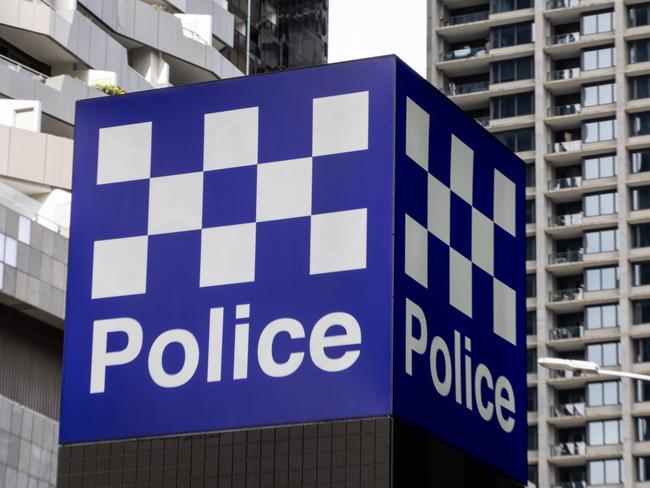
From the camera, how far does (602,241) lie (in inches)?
4658

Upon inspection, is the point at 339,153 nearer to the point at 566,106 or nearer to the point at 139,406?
the point at 139,406

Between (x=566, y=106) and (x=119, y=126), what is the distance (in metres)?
101

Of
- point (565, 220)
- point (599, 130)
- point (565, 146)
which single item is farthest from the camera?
point (565, 146)

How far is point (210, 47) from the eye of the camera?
73312 millimetres

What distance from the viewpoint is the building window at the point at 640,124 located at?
391 ft

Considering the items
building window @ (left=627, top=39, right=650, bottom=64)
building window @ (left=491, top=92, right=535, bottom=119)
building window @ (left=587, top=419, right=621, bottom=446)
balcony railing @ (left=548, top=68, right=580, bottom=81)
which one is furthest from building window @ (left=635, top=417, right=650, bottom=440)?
building window @ (left=627, top=39, right=650, bottom=64)

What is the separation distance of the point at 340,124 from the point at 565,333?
95906 millimetres

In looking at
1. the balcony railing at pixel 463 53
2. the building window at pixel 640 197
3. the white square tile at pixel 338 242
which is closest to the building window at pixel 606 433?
the building window at pixel 640 197

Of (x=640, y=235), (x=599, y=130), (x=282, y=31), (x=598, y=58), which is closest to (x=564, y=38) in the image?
(x=598, y=58)

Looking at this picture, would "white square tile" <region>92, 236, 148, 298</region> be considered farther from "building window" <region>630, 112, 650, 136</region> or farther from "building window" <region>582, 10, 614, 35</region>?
"building window" <region>582, 10, 614, 35</region>

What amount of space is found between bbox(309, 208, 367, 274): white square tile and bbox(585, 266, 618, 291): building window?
96170mm

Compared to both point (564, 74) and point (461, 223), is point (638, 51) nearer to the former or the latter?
point (564, 74)

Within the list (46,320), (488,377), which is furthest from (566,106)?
(488,377)

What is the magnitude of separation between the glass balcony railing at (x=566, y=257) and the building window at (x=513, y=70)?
1343 centimetres
